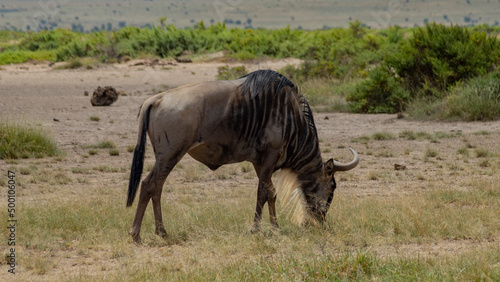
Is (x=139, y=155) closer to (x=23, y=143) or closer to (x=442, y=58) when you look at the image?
(x=23, y=143)

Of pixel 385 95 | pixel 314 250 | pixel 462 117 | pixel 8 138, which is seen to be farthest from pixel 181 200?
pixel 385 95

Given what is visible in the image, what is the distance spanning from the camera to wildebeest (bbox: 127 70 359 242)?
6.22m

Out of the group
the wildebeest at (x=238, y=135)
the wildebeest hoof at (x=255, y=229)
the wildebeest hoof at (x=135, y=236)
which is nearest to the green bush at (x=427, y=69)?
the wildebeest at (x=238, y=135)

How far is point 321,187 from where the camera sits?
22.4 feet

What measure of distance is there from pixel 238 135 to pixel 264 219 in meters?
1.25

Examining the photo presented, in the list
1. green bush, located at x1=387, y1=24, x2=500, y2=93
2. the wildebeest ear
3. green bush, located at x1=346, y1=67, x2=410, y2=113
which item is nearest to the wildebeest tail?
the wildebeest ear

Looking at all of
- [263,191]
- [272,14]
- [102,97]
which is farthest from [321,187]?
[272,14]

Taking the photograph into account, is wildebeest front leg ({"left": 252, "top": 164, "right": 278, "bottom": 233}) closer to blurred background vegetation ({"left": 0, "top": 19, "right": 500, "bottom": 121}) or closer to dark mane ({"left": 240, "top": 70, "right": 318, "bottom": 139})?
dark mane ({"left": 240, "top": 70, "right": 318, "bottom": 139})

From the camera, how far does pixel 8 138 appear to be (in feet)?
38.0

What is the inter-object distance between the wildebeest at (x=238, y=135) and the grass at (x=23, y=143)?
19.2ft

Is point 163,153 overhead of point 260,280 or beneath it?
overhead

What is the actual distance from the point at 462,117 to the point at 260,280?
1167 cm

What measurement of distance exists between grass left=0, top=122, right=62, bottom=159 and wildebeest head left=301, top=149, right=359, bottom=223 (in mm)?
6476

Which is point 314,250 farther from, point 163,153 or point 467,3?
point 467,3
